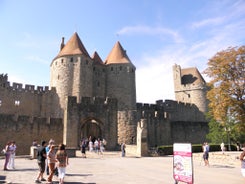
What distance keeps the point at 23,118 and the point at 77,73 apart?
1062 centimetres

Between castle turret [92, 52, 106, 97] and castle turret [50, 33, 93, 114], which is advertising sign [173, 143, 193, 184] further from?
castle turret [92, 52, 106, 97]

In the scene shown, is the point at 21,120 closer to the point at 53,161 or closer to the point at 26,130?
the point at 26,130

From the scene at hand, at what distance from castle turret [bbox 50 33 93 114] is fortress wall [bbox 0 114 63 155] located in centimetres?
804

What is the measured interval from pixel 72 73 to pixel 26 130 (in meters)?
11.1

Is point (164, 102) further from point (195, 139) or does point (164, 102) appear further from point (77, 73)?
point (77, 73)

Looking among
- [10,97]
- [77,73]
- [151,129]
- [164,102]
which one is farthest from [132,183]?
[164,102]

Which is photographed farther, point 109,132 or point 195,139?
point 195,139

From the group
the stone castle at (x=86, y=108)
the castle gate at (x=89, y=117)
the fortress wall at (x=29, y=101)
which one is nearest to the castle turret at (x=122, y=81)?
the stone castle at (x=86, y=108)

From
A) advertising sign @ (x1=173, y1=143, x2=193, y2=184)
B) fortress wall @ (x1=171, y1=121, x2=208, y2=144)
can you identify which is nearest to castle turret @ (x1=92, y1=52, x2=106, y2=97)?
fortress wall @ (x1=171, y1=121, x2=208, y2=144)

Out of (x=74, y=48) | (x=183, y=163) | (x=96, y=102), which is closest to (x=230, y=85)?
(x=96, y=102)

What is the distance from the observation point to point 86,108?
22.8m

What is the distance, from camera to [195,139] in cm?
3331

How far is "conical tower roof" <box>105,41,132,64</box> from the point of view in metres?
36.4

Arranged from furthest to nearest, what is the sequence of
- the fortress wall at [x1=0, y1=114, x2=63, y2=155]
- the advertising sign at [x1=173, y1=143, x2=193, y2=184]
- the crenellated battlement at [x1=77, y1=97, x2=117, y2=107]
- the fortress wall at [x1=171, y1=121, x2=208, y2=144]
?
1. the fortress wall at [x1=171, y1=121, x2=208, y2=144]
2. the crenellated battlement at [x1=77, y1=97, x2=117, y2=107]
3. the fortress wall at [x1=0, y1=114, x2=63, y2=155]
4. the advertising sign at [x1=173, y1=143, x2=193, y2=184]
